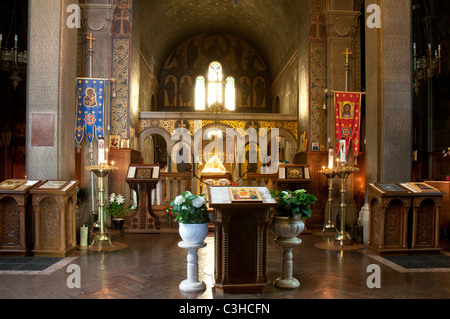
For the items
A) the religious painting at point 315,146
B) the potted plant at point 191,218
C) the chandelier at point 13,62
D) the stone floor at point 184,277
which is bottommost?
the stone floor at point 184,277

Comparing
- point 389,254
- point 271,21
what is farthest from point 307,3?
point 389,254

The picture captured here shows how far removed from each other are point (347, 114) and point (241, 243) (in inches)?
278

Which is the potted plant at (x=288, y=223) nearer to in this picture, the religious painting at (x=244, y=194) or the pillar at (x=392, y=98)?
the religious painting at (x=244, y=194)

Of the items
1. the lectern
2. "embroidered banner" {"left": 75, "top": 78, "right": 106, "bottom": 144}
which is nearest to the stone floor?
the lectern

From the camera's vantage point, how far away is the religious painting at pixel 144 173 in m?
9.53

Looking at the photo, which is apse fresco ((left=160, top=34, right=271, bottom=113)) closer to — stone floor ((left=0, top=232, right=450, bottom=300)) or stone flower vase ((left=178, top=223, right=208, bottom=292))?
stone floor ((left=0, top=232, right=450, bottom=300))

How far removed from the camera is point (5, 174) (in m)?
13.6

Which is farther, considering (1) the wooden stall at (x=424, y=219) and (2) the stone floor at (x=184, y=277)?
(1) the wooden stall at (x=424, y=219)

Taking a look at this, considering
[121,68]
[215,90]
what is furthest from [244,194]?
[215,90]

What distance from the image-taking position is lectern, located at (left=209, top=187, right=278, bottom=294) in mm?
4422

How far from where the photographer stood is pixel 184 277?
16.7 ft

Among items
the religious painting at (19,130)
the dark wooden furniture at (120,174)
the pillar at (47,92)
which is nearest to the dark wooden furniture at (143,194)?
the dark wooden furniture at (120,174)

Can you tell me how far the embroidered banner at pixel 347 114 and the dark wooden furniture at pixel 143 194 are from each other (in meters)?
5.11
